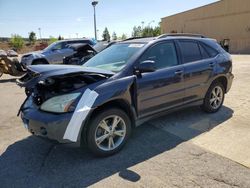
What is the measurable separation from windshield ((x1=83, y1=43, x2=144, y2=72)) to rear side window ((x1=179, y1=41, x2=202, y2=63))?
0.92m

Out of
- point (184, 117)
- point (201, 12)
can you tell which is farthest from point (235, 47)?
point (184, 117)

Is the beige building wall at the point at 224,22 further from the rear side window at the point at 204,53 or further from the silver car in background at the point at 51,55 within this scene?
the rear side window at the point at 204,53

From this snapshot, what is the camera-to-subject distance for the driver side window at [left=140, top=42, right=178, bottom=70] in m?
4.66

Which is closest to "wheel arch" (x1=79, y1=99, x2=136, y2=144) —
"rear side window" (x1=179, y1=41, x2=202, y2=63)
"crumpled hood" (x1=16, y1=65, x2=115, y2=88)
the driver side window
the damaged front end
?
the damaged front end

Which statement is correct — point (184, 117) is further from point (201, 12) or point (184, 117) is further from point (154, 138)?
point (201, 12)

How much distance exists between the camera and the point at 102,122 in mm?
3955

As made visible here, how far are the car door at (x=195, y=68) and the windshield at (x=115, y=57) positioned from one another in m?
0.98

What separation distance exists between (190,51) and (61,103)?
2851 mm

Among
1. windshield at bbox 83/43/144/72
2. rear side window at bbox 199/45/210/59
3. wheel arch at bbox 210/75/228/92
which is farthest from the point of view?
wheel arch at bbox 210/75/228/92

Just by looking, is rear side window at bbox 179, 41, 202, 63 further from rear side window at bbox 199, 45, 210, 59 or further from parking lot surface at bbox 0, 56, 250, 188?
parking lot surface at bbox 0, 56, 250, 188

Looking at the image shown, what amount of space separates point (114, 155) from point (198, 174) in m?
1.24

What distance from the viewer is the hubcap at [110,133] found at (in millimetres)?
3977

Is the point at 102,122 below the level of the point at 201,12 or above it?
below

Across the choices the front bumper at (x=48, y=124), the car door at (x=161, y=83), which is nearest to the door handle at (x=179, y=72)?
the car door at (x=161, y=83)
